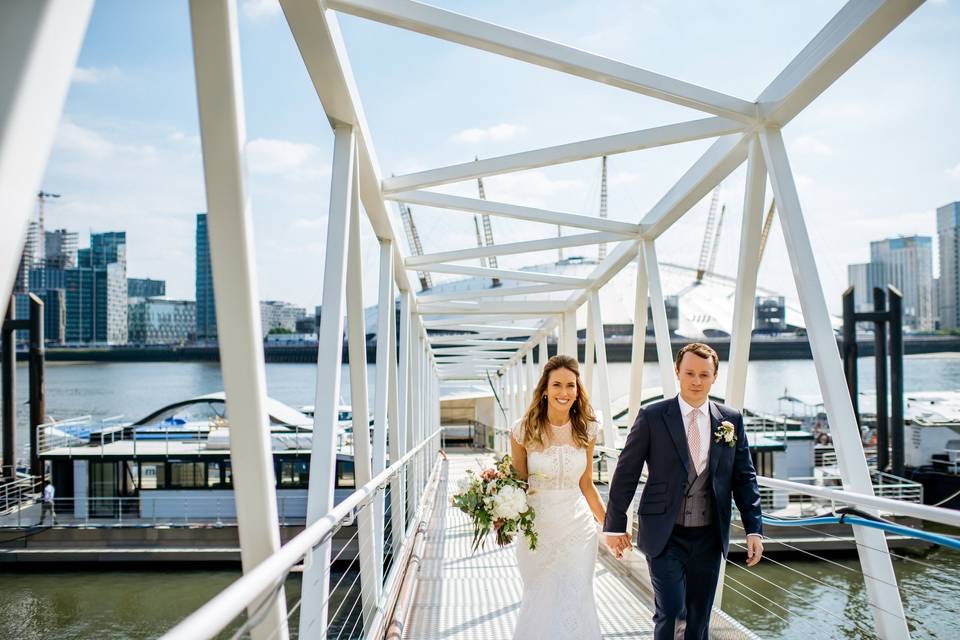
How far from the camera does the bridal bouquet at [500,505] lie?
336cm

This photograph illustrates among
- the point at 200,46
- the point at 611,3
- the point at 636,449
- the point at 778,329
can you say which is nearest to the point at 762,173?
the point at 611,3

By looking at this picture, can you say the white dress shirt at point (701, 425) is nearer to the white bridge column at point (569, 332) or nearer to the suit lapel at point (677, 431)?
the suit lapel at point (677, 431)

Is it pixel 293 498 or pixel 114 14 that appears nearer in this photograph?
pixel 114 14

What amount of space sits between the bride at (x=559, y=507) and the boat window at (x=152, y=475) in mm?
A: 16957

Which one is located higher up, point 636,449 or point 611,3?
point 611,3

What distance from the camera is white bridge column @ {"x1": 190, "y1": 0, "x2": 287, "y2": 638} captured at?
2.03 m

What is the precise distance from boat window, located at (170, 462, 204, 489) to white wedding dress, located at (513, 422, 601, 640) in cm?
1657

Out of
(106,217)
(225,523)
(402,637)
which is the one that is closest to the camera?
(402,637)

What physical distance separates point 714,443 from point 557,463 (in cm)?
83

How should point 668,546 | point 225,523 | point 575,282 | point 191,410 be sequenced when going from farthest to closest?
point 191,410, point 225,523, point 575,282, point 668,546

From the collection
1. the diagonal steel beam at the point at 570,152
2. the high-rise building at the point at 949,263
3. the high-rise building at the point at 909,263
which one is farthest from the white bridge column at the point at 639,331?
the high-rise building at the point at 909,263

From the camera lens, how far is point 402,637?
420 centimetres

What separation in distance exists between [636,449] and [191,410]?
50.2 metres

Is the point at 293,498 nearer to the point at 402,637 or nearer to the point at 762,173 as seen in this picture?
the point at 402,637
